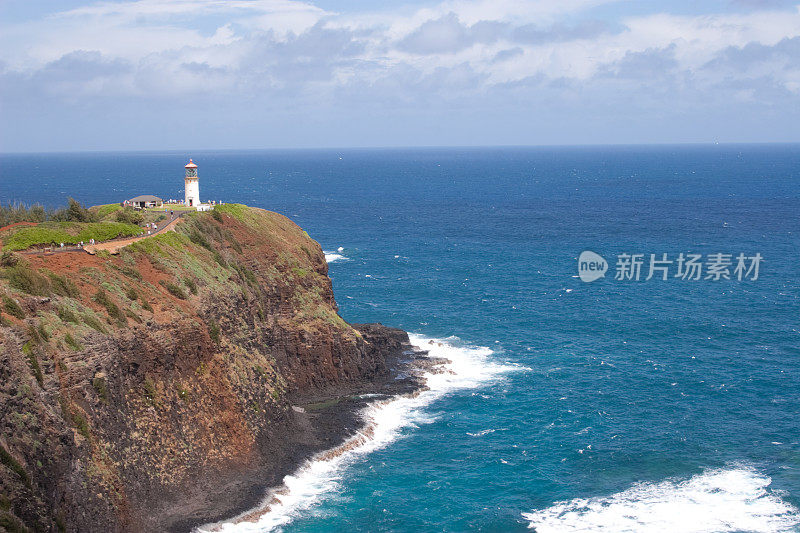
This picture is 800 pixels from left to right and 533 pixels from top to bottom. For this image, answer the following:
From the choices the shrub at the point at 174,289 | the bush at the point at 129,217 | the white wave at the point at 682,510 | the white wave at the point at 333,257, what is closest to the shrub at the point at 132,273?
the shrub at the point at 174,289

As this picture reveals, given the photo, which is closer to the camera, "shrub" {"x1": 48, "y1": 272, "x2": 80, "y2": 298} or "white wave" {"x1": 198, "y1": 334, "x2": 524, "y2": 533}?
"white wave" {"x1": 198, "y1": 334, "x2": 524, "y2": 533}

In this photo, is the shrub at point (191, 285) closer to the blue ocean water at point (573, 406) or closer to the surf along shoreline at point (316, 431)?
the surf along shoreline at point (316, 431)

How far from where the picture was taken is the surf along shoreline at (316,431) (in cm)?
4834

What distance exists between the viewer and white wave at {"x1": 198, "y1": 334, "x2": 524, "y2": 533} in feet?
161

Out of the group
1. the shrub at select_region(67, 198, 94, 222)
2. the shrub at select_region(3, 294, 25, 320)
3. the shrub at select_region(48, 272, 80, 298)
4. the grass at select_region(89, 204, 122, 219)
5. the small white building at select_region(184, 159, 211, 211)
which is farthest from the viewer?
the small white building at select_region(184, 159, 211, 211)

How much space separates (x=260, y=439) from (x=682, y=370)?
4229 cm

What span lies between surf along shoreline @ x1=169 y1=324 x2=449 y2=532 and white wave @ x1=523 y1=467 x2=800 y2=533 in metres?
A: 17.0

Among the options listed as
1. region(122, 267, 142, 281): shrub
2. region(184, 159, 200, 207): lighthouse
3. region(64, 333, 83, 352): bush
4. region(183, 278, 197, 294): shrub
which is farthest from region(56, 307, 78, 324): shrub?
region(184, 159, 200, 207): lighthouse

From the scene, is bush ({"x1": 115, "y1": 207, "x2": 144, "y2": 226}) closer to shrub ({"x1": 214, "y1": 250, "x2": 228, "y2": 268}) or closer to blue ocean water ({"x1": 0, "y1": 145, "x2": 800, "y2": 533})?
shrub ({"x1": 214, "y1": 250, "x2": 228, "y2": 268})

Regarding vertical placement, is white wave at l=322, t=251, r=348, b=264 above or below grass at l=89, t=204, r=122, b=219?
below

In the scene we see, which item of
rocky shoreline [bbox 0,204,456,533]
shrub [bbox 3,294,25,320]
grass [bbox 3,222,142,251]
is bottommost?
rocky shoreline [bbox 0,204,456,533]

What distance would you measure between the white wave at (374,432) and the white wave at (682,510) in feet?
47.4

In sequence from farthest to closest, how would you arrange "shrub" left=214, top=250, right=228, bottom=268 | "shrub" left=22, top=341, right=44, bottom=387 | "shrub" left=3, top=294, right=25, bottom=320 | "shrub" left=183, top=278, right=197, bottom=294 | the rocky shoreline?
"shrub" left=214, top=250, right=228, bottom=268 < "shrub" left=183, top=278, right=197, bottom=294 < "shrub" left=3, top=294, right=25, bottom=320 < "shrub" left=22, top=341, right=44, bottom=387 < the rocky shoreline

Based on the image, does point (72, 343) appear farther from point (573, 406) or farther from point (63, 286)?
point (573, 406)
